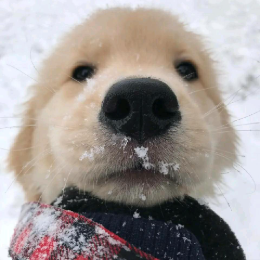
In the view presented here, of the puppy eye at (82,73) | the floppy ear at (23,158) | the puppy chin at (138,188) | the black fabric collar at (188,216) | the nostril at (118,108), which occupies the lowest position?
the floppy ear at (23,158)

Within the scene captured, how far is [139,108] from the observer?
145 centimetres

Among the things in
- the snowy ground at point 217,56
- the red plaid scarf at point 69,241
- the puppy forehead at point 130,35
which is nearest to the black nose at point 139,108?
the red plaid scarf at point 69,241

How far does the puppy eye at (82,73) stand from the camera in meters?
2.44

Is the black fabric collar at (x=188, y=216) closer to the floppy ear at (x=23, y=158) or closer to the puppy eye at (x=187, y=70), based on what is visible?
the floppy ear at (x=23, y=158)

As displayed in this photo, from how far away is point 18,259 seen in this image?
162cm

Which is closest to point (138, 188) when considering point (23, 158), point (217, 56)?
point (23, 158)

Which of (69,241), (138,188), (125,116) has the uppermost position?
(125,116)

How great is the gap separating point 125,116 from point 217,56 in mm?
2839

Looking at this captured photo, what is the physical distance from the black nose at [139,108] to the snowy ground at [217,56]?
7.96 ft

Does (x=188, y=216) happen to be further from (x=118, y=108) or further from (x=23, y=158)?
(x=23, y=158)

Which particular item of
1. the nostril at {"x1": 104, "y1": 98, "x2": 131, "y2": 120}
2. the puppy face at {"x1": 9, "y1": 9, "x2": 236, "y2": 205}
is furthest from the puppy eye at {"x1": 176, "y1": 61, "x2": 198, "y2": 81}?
the nostril at {"x1": 104, "y1": 98, "x2": 131, "y2": 120}

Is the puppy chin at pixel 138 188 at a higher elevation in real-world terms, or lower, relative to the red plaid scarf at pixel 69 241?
higher

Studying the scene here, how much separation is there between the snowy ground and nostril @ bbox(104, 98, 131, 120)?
8.28ft

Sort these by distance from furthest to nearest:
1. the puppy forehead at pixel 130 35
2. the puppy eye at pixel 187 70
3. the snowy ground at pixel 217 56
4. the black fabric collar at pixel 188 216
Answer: the snowy ground at pixel 217 56 → the puppy eye at pixel 187 70 → the puppy forehead at pixel 130 35 → the black fabric collar at pixel 188 216
